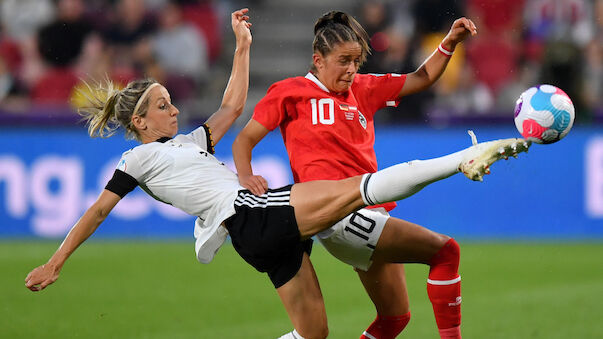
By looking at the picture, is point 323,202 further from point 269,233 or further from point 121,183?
point 121,183

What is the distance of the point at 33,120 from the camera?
11.0 meters

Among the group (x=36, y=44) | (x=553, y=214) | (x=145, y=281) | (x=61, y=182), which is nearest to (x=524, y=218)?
(x=553, y=214)

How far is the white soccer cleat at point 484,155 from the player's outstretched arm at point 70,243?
191 centimetres

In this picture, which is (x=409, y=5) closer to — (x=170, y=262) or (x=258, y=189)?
(x=170, y=262)

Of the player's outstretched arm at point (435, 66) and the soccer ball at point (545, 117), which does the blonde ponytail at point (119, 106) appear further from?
the soccer ball at point (545, 117)

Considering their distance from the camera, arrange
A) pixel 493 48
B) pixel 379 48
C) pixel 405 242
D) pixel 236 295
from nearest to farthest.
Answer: pixel 405 242 → pixel 236 295 → pixel 379 48 → pixel 493 48

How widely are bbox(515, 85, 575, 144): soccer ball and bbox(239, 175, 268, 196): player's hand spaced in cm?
141

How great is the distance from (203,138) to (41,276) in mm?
1300

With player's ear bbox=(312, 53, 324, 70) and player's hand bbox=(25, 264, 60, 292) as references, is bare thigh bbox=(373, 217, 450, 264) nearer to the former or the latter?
player's ear bbox=(312, 53, 324, 70)

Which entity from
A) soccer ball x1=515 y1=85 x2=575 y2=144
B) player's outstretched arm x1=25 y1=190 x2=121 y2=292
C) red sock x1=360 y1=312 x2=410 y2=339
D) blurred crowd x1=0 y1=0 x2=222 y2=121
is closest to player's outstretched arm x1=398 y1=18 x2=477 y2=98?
soccer ball x1=515 y1=85 x2=575 y2=144

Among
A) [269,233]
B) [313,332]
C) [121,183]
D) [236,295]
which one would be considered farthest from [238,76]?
[236,295]

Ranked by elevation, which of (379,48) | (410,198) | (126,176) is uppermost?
(126,176)

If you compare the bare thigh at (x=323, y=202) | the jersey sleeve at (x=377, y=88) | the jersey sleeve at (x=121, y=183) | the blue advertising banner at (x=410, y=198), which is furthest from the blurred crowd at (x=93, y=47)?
the bare thigh at (x=323, y=202)

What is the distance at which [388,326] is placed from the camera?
5.24 m
